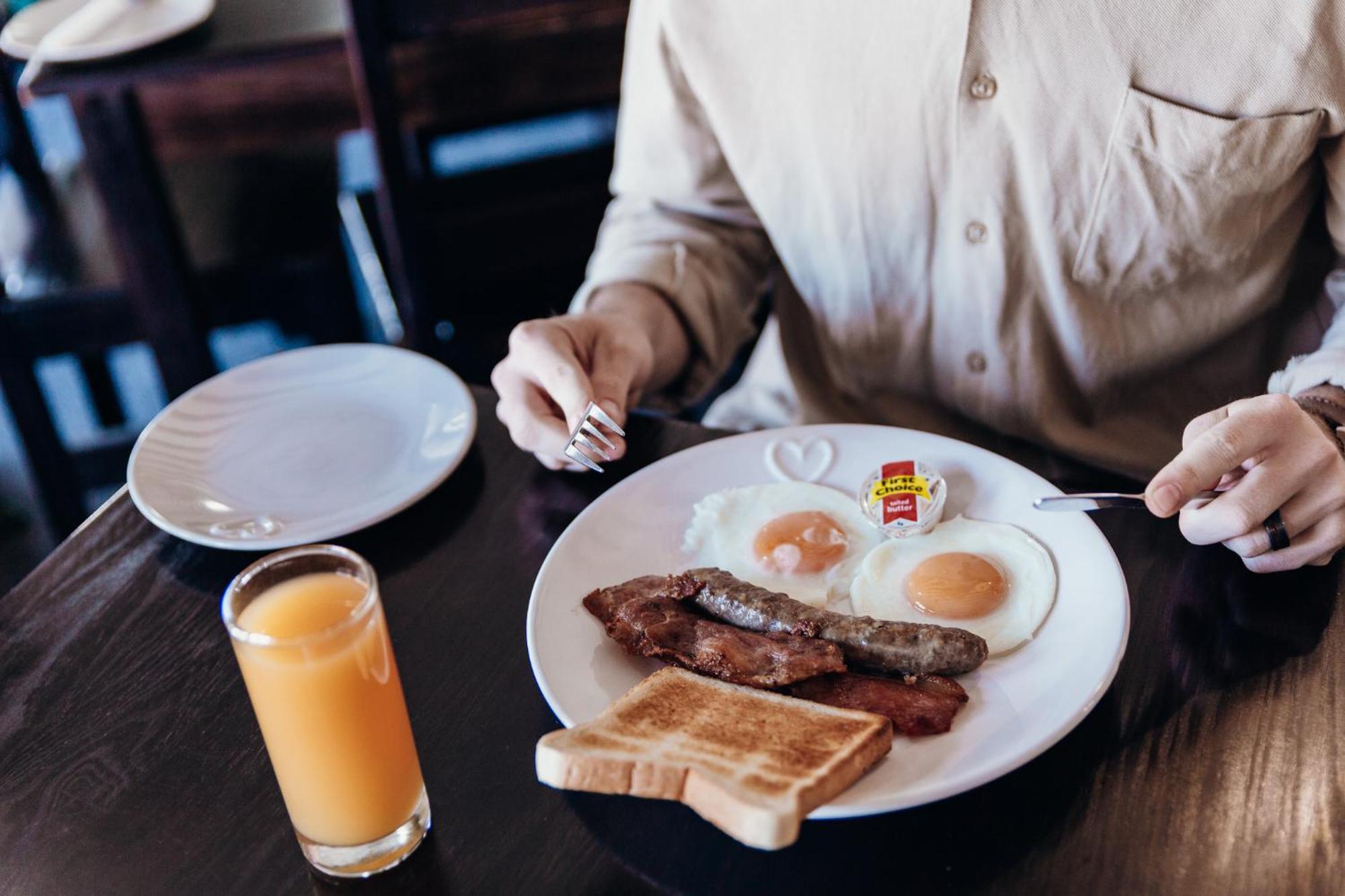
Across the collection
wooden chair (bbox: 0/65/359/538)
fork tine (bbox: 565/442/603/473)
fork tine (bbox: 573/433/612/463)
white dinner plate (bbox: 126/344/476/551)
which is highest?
fork tine (bbox: 573/433/612/463)

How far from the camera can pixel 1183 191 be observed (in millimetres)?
1431

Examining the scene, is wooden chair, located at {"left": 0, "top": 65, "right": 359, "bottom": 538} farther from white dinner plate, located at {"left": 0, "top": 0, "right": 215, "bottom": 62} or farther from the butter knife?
the butter knife

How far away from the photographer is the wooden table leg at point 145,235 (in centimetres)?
271

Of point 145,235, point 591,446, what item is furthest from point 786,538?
point 145,235

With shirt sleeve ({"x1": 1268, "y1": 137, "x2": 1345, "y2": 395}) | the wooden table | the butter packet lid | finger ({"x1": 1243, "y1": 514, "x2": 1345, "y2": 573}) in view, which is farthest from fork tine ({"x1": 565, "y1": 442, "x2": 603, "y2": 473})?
shirt sleeve ({"x1": 1268, "y1": 137, "x2": 1345, "y2": 395})

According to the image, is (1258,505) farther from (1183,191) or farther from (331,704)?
(331,704)

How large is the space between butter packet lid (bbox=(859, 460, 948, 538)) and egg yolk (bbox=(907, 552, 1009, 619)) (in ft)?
0.17

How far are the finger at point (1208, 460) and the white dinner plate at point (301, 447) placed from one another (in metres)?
0.83

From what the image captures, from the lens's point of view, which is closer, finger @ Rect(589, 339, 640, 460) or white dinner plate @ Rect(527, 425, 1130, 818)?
white dinner plate @ Rect(527, 425, 1130, 818)

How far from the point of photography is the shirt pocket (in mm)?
1361

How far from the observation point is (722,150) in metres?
1.71

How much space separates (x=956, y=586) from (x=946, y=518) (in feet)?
0.40

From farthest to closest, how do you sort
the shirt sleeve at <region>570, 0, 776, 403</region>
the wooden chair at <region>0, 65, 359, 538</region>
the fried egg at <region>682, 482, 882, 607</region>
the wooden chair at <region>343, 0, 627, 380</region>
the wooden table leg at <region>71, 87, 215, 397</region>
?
1. the wooden chair at <region>0, 65, 359, 538</region>
2. the wooden table leg at <region>71, 87, 215, 397</region>
3. the wooden chair at <region>343, 0, 627, 380</region>
4. the shirt sleeve at <region>570, 0, 776, 403</region>
5. the fried egg at <region>682, 482, 882, 607</region>

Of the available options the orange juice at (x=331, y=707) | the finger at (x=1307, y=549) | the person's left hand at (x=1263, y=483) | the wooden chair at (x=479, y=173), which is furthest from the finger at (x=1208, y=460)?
the wooden chair at (x=479, y=173)
